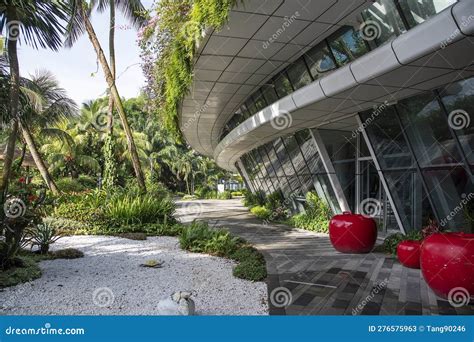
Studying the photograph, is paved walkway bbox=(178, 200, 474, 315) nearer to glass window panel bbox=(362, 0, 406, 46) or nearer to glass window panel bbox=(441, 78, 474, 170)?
glass window panel bbox=(441, 78, 474, 170)

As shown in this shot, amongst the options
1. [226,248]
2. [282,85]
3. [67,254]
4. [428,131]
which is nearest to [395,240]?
[428,131]

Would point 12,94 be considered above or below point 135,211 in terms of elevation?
above

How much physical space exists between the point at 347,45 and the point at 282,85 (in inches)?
149

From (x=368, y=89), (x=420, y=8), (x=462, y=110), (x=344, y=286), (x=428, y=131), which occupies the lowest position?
(x=344, y=286)

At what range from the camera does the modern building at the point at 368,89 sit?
21.4 ft

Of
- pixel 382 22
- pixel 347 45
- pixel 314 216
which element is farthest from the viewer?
pixel 314 216

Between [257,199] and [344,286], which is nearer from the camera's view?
[344,286]

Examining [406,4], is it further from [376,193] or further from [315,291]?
[376,193]

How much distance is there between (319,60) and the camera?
10344 millimetres

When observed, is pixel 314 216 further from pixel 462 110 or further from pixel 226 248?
pixel 462 110

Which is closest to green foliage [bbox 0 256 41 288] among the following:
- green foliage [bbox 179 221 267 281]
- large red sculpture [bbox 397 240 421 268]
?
green foliage [bbox 179 221 267 281]
